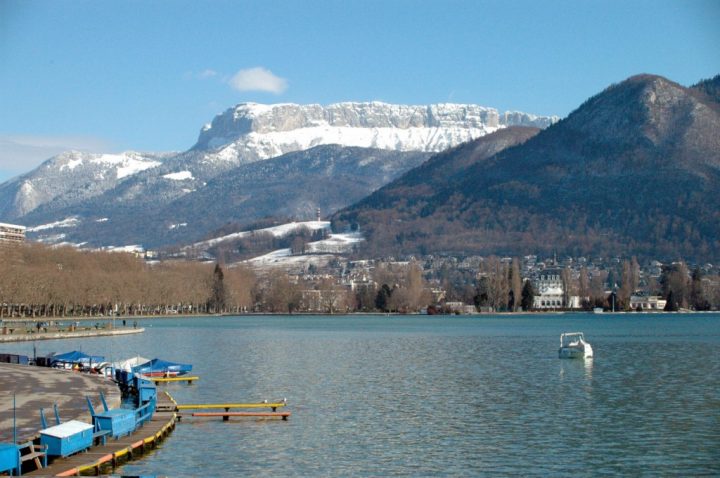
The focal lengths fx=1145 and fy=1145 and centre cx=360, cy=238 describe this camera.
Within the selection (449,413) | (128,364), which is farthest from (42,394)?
(449,413)

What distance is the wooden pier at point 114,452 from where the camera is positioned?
1501 inches

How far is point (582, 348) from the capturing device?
95.1m

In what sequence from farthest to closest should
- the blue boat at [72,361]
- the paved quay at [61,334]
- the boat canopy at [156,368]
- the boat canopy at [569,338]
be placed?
the paved quay at [61,334], the boat canopy at [569,338], the blue boat at [72,361], the boat canopy at [156,368]

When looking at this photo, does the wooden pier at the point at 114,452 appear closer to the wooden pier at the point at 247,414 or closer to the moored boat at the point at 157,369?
the wooden pier at the point at 247,414

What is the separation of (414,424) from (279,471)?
1269cm

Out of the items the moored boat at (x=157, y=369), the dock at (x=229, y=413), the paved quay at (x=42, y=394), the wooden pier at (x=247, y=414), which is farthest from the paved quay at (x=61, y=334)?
the wooden pier at (x=247, y=414)

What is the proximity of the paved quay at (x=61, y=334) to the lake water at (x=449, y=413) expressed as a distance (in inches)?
459

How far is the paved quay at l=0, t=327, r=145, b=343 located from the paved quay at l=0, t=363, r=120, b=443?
45665 mm

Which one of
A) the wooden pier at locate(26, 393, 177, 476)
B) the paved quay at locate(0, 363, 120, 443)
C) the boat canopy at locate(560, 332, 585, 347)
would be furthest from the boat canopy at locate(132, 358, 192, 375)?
the boat canopy at locate(560, 332, 585, 347)

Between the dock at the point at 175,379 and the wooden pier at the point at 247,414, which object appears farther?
the dock at the point at 175,379

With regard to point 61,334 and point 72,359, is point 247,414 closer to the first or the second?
point 72,359

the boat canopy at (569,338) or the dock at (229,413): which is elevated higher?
the boat canopy at (569,338)

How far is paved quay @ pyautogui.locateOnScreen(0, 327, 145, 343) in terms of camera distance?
391ft

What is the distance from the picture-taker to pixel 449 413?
56906 millimetres
